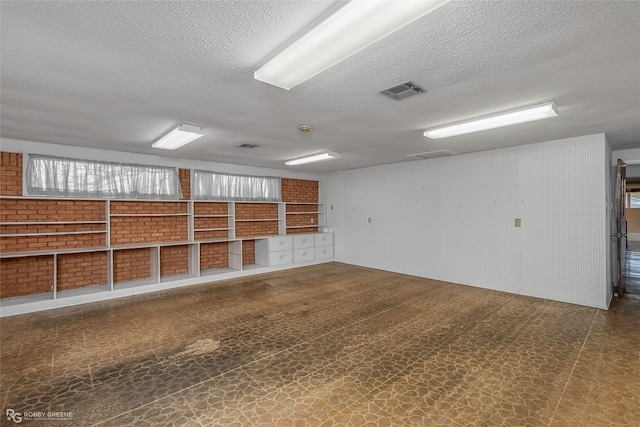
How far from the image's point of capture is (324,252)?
801 cm

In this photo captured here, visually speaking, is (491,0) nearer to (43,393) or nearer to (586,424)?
(586,424)

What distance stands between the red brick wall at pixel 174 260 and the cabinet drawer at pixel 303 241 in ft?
8.12

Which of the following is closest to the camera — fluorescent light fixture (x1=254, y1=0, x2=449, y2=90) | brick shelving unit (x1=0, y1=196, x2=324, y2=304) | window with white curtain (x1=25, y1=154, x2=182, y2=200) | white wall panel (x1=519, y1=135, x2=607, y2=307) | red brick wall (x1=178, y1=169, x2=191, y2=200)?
fluorescent light fixture (x1=254, y1=0, x2=449, y2=90)

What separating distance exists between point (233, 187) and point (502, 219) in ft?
17.9

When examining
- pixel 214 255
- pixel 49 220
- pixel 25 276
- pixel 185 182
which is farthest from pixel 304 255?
pixel 25 276

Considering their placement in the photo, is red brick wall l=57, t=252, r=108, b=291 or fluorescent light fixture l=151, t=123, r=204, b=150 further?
red brick wall l=57, t=252, r=108, b=291

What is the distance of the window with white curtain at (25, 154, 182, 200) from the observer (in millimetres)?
4570

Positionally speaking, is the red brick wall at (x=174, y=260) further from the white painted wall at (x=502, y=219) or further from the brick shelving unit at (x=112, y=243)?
the white painted wall at (x=502, y=219)

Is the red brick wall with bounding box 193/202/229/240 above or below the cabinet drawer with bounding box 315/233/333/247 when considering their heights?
above

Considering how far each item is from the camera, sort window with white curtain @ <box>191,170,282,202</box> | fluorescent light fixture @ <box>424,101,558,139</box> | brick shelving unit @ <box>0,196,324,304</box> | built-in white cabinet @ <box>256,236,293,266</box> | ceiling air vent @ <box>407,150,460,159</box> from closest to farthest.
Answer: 1. fluorescent light fixture @ <box>424,101,558,139</box>
2. brick shelving unit @ <box>0,196,324,304</box>
3. ceiling air vent @ <box>407,150,460,159</box>
4. window with white curtain @ <box>191,170,282,202</box>
5. built-in white cabinet @ <box>256,236,293,266</box>

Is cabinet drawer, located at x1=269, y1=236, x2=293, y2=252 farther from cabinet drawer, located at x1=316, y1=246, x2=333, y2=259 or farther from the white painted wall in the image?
the white painted wall

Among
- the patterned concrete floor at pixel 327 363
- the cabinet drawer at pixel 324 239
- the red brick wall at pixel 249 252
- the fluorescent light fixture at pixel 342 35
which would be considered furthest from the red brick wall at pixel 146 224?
the fluorescent light fixture at pixel 342 35

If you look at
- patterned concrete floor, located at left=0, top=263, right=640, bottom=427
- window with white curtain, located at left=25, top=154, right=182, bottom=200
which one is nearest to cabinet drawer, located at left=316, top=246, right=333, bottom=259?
patterned concrete floor, located at left=0, top=263, right=640, bottom=427

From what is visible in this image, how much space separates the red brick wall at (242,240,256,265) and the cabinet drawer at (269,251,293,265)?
66cm
